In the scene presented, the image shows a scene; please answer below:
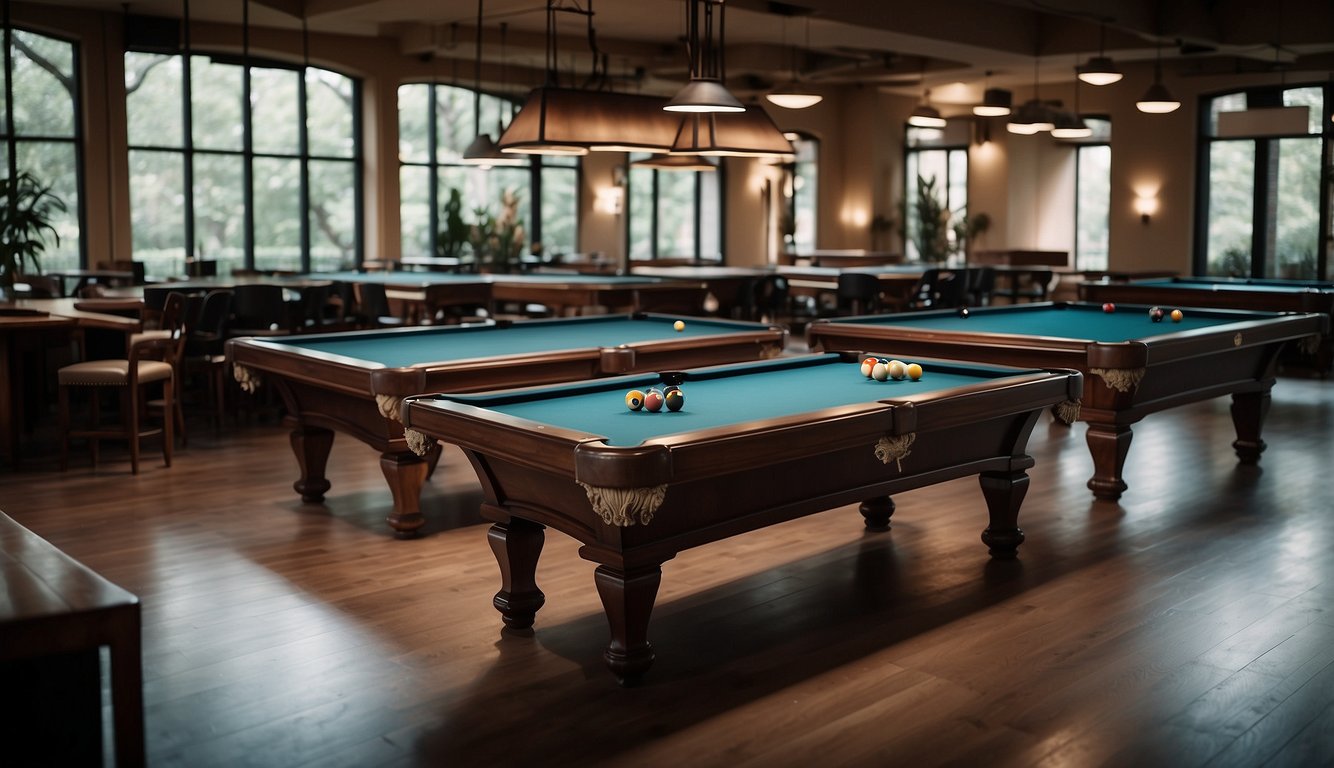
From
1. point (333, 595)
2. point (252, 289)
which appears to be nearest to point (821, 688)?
point (333, 595)

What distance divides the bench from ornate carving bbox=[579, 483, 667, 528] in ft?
3.86

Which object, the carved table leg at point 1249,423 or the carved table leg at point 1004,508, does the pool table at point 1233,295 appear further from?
the carved table leg at point 1004,508

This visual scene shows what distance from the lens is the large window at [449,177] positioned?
14.8 m

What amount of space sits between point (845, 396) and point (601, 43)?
33.9ft

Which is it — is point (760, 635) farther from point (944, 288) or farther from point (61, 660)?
point (944, 288)

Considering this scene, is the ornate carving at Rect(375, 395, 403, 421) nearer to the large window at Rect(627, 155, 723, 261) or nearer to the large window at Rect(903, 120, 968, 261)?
the large window at Rect(627, 155, 723, 261)

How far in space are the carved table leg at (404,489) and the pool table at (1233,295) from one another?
6.02 metres

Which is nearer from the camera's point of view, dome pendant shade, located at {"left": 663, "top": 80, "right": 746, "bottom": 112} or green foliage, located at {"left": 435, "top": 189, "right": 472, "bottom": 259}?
dome pendant shade, located at {"left": 663, "top": 80, "right": 746, "bottom": 112}

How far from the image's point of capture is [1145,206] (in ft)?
53.1

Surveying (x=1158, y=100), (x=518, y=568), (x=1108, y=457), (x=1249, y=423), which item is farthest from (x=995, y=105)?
(x=518, y=568)

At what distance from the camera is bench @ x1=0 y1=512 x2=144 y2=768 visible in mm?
2352

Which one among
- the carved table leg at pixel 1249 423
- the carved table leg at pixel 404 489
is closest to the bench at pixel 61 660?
the carved table leg at pixel 404 489

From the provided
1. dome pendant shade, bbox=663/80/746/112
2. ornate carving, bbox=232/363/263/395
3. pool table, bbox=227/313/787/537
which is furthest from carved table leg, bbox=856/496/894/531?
ornate carving, bbox=232/363/263/395

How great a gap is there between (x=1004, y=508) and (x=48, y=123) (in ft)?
35.2
